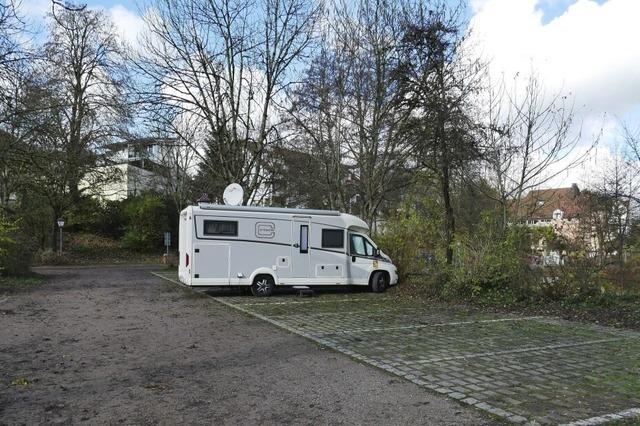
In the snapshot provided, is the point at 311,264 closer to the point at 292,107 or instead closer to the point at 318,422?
the point at 292,107

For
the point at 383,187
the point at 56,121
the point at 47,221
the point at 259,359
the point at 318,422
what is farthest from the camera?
the point at 47,221

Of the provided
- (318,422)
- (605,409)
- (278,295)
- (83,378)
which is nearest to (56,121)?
(278,295)

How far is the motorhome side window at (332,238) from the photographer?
16.6m

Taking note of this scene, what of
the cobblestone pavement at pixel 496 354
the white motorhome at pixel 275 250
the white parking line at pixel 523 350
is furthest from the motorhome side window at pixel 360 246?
the white parking line at pixel 523 350

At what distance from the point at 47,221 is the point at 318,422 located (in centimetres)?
3488

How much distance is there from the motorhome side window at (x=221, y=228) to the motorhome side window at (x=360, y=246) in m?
3.71

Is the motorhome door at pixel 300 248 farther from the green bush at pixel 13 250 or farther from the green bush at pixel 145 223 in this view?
the green bush at pixel 145 223

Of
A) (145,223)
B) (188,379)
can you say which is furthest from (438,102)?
(145,223)

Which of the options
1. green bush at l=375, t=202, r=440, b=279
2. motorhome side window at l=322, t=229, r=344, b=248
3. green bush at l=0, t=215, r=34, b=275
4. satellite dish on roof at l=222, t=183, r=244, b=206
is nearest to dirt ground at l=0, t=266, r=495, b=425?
motorhome side window at l=322, t=229, r=344, b=248

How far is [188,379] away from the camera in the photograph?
6.36 meters

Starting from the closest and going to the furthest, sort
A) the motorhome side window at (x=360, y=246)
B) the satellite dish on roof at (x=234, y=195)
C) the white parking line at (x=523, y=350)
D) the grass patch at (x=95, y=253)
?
the white parking line at (x=523, y=350) < the motorhome side window at (x=360, y=246) < the satellite dish on roof at (x=234, y=195) < the grass patch at (x=95, y=253)

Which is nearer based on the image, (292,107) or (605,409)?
(605,409)

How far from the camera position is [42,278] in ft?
72.0

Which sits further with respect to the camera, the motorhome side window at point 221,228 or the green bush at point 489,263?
the motorhome side window at point 221,228
